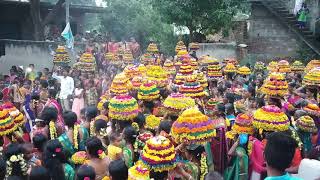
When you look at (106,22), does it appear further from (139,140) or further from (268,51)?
(139,140)

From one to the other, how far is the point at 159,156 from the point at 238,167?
79.0 inches

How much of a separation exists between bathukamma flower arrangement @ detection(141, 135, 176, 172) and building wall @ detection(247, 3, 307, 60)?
16.4 meters

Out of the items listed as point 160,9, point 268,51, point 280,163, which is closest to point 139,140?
point 280,163

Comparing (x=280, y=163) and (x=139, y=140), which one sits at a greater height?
(x=280, y=163)

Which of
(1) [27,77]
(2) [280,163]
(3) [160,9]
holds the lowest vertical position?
(1) [27,77]

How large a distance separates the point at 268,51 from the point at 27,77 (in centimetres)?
1160

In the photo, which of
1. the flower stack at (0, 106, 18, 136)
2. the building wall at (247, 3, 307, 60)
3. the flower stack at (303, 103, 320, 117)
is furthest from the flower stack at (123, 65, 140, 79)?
the building wall at (247, 3, 307, 60)

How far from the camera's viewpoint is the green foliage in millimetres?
24750

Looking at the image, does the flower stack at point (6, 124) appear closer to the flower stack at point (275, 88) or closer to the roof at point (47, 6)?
the flower stack at point (275, 88)

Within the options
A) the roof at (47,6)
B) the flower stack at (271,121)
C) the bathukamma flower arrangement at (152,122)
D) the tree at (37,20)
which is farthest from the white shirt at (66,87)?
the roof at (47,6)

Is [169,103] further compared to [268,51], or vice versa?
[268,51]

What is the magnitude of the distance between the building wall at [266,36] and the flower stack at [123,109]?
14.3m

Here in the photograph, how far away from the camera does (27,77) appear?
1396cm

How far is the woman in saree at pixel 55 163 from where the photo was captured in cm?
509
